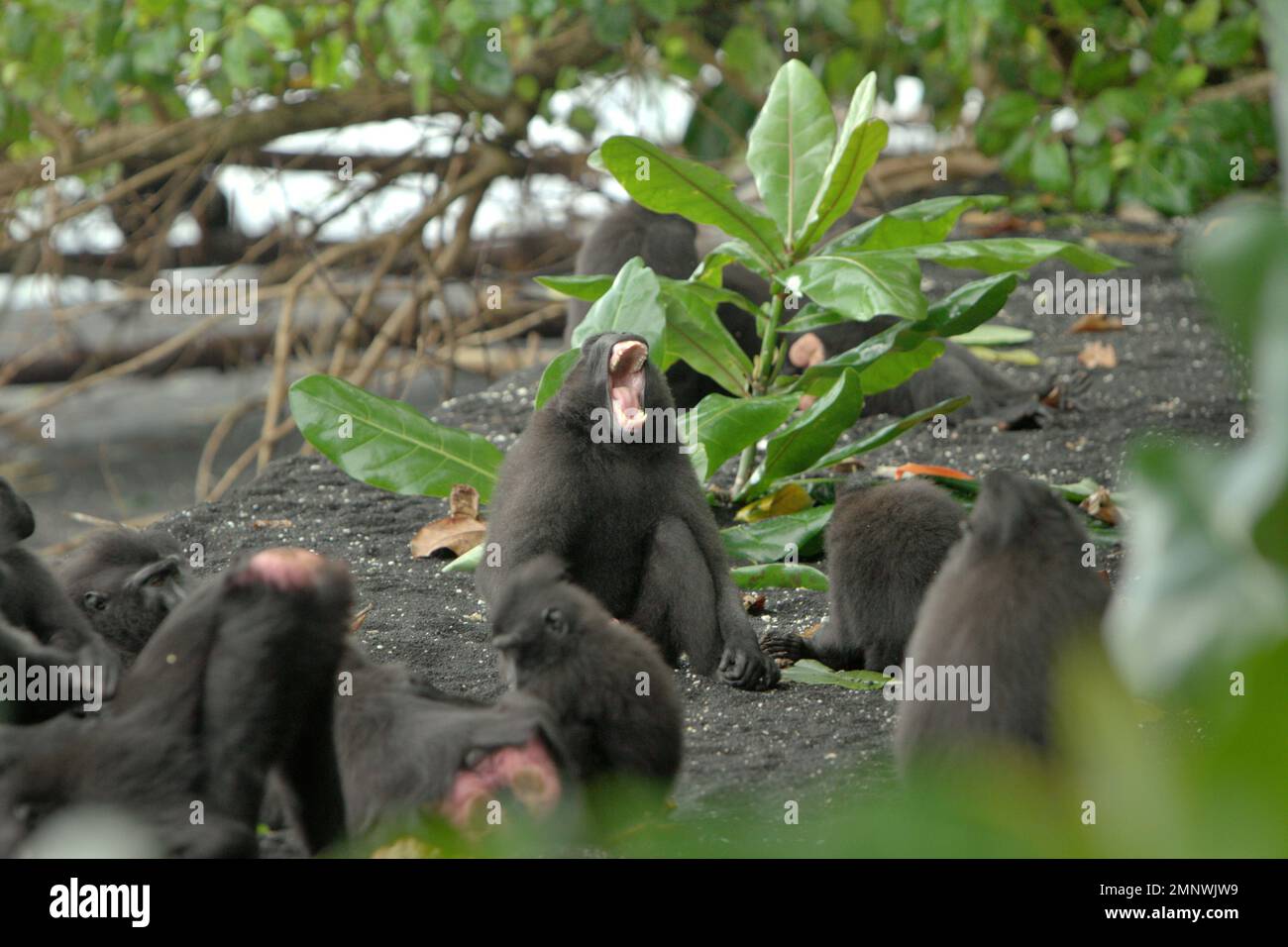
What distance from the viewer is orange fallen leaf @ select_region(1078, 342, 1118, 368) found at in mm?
7027

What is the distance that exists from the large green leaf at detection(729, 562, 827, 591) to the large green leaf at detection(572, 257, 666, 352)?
76cm

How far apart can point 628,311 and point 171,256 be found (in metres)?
6.09

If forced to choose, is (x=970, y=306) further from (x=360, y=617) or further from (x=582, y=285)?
(x=360, y=617)

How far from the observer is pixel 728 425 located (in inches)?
183

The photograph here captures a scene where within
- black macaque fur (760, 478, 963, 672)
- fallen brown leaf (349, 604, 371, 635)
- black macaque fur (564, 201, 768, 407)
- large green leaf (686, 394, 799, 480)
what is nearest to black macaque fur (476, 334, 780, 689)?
black macaque fur (760, 478, 963, 672)

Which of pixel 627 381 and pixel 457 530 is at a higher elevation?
pixel 627 381

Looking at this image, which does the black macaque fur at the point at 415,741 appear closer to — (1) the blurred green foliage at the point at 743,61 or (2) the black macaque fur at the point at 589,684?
(2) the black macaque fur at the point at 589,684

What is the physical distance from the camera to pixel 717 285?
17.0 feet

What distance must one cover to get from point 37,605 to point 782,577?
2.27m

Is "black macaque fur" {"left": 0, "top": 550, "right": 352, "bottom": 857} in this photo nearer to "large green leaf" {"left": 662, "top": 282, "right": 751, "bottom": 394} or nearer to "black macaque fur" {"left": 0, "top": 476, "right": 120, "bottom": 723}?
"black macaque fur" {"left": 0, "top": 476, "right": 120, "bottom": 723}

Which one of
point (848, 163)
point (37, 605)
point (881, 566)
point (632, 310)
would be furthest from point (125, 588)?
point (848, 163)

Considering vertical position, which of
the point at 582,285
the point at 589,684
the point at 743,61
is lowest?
the point at 589,684

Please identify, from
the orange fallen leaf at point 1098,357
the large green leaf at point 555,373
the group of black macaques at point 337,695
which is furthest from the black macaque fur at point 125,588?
the orange fallen leaf at point 1098,357
